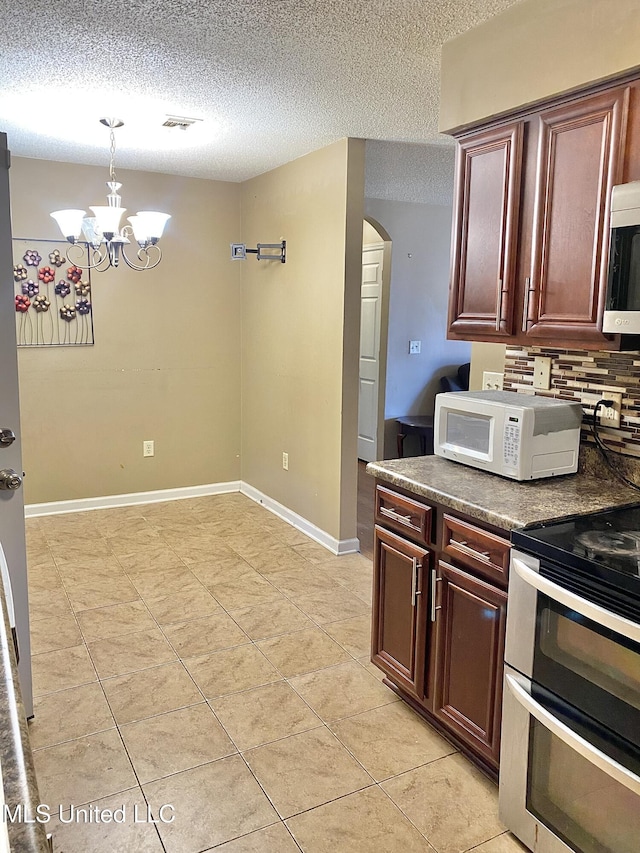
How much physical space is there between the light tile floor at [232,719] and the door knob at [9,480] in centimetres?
89

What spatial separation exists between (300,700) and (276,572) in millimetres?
1275

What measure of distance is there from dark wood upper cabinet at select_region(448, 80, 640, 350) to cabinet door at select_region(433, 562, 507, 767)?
33.0 inches

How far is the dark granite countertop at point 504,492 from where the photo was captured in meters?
1.93

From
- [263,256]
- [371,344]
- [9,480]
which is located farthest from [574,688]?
[371,344]

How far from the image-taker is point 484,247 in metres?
2.43

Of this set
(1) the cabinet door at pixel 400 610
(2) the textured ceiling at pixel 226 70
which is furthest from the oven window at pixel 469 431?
(2) the textured ceiling at pixel 226 70

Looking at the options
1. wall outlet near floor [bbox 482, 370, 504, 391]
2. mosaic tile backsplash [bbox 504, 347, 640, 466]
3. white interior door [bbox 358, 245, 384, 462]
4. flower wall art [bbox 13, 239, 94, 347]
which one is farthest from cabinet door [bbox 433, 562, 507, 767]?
white interior door [bbox 358, 245, 384, 462]

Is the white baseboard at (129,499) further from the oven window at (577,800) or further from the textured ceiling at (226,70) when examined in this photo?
the oven window at (577,800)

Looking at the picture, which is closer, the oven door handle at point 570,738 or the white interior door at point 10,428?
the oven door handle at point 570,738

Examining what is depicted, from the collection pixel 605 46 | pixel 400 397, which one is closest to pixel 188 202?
pixel 400 397

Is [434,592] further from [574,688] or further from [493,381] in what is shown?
[493,381]

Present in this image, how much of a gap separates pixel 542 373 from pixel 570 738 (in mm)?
1369

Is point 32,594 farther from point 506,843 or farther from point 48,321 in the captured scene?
point 506,843

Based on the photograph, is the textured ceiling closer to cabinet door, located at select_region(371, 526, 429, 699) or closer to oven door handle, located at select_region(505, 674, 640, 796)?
cabinet door, located at select_region(371, 526, 429, 699)
